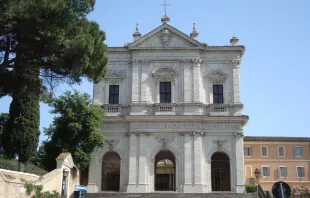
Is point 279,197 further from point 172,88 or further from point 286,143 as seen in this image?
point 286,143

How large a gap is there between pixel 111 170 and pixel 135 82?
6755mm

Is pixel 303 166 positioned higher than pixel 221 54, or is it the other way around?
pixel 221 54

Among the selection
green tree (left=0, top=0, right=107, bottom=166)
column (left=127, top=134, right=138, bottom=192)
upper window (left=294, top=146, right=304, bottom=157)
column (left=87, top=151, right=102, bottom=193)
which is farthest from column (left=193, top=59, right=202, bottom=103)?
upper window (left=294, top=146, right=304, bottom=157)

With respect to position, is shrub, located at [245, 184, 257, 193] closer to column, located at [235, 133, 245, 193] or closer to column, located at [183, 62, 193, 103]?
column, located at [235, 133, 245, 193]

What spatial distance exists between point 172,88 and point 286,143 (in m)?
24.3

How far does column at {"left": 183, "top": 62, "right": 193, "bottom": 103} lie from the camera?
3195 centimetres

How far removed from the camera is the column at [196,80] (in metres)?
31.9

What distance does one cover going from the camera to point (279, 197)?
36.3 ft

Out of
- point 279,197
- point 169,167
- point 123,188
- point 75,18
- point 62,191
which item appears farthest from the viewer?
point 169,167

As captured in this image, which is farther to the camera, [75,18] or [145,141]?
[145,141]

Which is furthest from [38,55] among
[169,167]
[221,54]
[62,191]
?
[169,167]

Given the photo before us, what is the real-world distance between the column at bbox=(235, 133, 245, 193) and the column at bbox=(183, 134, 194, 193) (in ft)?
10.4

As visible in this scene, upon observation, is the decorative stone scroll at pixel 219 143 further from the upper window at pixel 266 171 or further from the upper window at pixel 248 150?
the upper window at pixel 266 171

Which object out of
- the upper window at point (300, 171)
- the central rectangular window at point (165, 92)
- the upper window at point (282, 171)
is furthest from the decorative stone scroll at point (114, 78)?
the upper window at point (300, 171)
